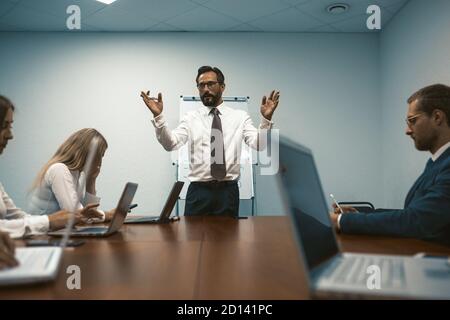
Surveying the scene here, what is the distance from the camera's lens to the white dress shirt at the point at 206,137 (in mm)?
2426

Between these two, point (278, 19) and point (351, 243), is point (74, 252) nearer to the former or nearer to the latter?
point (351, 243)

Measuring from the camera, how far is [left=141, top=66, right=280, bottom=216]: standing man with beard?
2.29 m

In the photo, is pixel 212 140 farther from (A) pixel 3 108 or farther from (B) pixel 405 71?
(B) pixel 405 71

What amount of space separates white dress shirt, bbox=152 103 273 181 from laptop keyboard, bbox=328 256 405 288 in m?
1.67

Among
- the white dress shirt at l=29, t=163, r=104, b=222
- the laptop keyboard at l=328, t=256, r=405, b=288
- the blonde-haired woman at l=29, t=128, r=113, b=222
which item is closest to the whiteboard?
the blonde-haired woman at l=29, t=128, r=113, b=222

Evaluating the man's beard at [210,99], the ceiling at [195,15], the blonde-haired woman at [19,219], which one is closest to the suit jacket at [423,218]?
the blonde-haired woman at [19,219]

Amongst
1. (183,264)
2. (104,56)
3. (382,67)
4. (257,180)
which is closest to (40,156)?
Result: (104,56)

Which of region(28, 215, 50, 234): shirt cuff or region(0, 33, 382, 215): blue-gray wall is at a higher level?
region(0, 33, 382, 215): blue-gray wall

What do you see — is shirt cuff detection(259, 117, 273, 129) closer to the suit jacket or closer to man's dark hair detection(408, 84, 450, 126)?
man's dark hair detection(408, 84, 450, 126)

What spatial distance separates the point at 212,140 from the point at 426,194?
5.42 feet

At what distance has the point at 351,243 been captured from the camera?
1007mm

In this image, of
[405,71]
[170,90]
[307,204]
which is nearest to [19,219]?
[307,204]

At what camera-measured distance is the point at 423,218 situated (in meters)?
1.05

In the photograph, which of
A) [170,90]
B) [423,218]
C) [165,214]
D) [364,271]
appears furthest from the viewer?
[170,90]
